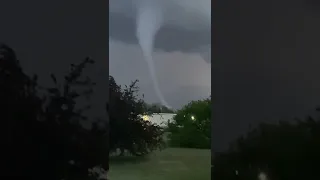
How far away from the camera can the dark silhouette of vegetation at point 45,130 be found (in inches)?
135

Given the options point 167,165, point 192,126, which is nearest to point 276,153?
point 192,126

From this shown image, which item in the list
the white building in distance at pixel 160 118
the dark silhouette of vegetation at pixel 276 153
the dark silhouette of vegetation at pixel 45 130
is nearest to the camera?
the dark silhouette of vegetation at pixel 45 130

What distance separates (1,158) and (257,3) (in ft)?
7.62

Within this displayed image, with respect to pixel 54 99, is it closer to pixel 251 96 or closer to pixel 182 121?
pixel 182 121

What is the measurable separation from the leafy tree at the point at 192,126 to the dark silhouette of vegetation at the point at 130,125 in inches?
5.1

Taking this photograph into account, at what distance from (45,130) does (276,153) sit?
1.82 meters

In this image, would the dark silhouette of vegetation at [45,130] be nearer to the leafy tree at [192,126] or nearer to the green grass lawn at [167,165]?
A: the green grass lawn at [167,165]

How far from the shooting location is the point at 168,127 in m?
3.71

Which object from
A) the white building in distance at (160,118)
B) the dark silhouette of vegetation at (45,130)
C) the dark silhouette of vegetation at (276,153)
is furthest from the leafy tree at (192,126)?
the dark silhouette of vegetation at (45,130)

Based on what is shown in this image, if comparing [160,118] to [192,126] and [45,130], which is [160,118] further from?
[45,130]

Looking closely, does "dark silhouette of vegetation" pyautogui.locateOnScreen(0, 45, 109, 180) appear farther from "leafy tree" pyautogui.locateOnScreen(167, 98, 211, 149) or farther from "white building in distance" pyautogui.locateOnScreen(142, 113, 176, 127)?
"leafy tree" pyautogui.locateOnScreen(167, 98, 211, 149)

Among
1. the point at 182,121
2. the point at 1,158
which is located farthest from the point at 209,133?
the point at 1,158

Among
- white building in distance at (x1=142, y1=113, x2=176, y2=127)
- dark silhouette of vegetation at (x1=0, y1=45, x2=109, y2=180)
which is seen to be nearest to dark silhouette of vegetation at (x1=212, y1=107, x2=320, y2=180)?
white building in distance at (x1=142, y1=113, x2=176, y2=127)

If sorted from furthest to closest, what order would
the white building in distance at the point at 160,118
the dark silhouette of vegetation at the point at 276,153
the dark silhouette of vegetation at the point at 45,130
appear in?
the white building in distance at the point at 160,118
the dark silhouette of vegetation at the point at 276,153
the dark silhouette of vegetation at the point at 45,130
